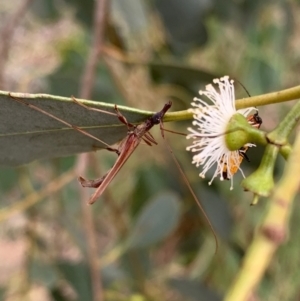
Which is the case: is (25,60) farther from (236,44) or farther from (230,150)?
(230,150)

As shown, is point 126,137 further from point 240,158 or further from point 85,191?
point 85,191

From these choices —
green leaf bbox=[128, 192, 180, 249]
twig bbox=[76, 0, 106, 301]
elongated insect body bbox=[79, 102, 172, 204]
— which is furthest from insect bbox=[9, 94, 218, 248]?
green leaf bbox=[128, 192, 180, 249]

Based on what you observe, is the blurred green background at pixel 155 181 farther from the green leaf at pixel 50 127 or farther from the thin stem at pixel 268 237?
the thin stem at pixel 268 237

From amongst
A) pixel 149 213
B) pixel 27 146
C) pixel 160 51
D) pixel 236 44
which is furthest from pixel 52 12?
pixel 27 146

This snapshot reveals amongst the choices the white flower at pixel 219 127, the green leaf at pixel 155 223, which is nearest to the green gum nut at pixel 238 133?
the white flower at pixel 219 127

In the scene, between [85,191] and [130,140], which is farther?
[85,191]

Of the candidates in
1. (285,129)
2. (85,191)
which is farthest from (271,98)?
(85,191)
